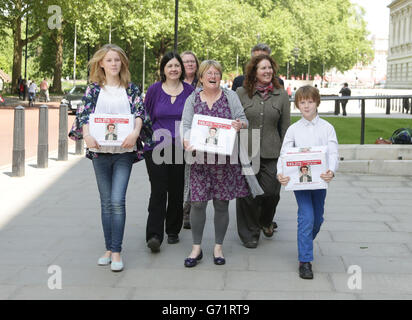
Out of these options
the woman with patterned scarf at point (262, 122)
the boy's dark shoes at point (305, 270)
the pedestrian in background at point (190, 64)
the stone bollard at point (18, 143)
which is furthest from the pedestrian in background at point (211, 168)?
the stone bollard at point (18, 143)

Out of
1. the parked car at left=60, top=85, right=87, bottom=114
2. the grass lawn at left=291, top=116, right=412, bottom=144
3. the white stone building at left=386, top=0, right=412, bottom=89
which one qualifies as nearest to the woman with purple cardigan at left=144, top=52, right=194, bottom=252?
the grass lawn at left=291, top=116, right=412, bottom=144

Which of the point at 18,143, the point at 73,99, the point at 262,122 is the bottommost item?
the point at 18,143

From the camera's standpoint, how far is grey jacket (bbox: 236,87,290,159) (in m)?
5.91

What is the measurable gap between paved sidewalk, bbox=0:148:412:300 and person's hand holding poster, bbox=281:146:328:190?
699mm

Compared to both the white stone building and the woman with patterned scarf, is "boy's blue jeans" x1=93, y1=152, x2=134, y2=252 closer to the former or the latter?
the woman with patterned scarf

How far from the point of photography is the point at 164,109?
18.7ft

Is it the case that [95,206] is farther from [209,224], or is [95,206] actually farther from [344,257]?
[344,257]

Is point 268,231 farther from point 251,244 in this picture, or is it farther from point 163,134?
point 163,134

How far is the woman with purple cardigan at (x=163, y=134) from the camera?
18.8 feet

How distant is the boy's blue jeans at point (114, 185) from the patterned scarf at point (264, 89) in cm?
138

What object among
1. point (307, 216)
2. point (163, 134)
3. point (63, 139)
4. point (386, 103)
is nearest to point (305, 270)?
point (307, 216)

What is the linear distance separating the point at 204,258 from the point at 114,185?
3.34 ft

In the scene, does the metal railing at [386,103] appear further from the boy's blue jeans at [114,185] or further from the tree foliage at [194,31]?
the tree foliage at [194,31]
